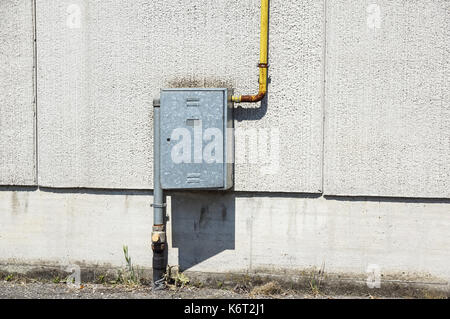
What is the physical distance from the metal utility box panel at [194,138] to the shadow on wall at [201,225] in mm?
385

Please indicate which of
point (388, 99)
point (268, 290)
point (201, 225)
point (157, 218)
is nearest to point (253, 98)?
point (388, 99)

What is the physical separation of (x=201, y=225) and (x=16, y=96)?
234cm

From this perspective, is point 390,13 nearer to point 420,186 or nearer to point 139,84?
point 420,186

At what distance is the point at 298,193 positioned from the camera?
172 inches

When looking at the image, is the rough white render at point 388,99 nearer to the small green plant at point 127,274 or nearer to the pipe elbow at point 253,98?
the pipe elbow at point 253,98

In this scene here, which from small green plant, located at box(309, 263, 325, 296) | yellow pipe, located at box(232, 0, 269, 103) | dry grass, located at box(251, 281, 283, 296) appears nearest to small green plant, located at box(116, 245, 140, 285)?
dry grass, located at box(251, 281, 283, 296)

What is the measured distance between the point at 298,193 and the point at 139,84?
190 centimetres

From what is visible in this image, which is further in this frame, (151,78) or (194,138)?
(151,78)

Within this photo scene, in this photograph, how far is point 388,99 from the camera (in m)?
4.21

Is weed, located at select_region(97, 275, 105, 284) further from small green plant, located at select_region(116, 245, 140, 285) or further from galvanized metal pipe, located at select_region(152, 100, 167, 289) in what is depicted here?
galvanized metal pipe, located at select_region(152, 100, 167, 289)

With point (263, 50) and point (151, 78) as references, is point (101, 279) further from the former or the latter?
point (263, 50)

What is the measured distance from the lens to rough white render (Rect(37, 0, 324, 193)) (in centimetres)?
430

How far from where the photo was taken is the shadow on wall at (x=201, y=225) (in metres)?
4.46

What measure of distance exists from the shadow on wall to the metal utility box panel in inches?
15.2
